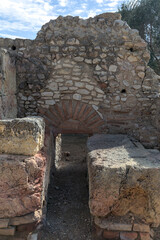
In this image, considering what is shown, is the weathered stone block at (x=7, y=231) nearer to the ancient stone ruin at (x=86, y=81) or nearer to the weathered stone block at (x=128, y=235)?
the weathered stone block at (x=128, y=235)

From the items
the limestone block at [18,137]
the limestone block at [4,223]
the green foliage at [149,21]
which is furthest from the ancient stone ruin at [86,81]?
the green foliage at [149,21]

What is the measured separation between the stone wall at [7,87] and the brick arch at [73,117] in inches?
23.0

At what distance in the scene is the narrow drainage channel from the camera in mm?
2582

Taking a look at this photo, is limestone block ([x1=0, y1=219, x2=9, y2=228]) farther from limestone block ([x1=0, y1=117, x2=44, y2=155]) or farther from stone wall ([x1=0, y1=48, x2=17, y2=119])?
stone wall ([x1=0, y1=48, x2=17, y2=119])

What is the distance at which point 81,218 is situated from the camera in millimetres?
2896

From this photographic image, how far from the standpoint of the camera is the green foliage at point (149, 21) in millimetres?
8969

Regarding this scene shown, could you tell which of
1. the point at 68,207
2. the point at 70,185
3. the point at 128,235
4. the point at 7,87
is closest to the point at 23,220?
the point at 68,207

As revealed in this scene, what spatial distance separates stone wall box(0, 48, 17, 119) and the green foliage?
24.7 feet

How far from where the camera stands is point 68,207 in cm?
321

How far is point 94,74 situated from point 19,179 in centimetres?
248

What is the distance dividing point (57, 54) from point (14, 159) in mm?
2393

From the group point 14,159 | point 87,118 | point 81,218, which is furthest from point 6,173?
point 87,118

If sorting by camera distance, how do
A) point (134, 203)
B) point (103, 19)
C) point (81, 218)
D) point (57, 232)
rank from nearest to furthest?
point (134, 203) → point (57, 232) → point (81, 218) → point (103, 19)

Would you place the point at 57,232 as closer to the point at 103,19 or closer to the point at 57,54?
the point at 57,54
